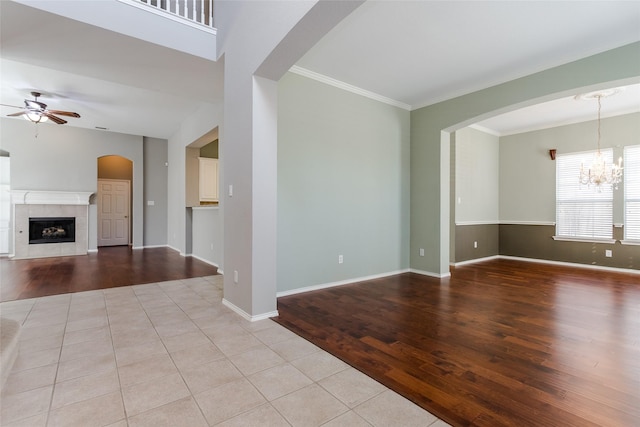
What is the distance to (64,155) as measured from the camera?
23.0ft

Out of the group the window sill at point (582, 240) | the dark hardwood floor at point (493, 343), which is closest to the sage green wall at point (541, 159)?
the window sill at point (582, 240)

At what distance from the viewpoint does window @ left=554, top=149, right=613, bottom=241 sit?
18.4 feet

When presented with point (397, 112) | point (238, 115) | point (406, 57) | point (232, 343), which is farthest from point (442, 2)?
point (232, 343)

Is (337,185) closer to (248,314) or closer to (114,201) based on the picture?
(248,314)

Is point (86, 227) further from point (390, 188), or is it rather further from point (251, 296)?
point (390, 188)

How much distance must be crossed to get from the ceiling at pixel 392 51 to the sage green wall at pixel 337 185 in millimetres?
388

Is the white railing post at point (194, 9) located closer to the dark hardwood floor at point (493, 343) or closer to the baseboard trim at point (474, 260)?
the dark hardwood floor at point (493, 343)

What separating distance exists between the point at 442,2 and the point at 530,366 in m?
3.01

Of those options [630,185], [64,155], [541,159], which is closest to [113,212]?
[64,155]

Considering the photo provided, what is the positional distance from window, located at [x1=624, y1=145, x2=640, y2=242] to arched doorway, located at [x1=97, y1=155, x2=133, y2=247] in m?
11.8

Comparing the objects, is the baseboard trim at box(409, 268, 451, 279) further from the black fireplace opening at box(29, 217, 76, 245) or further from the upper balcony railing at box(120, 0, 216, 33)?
the black fireplace opening at box(29, 217, 76, 245)

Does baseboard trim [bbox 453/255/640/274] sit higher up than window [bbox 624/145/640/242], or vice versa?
window [bbox 624/145/640/242]

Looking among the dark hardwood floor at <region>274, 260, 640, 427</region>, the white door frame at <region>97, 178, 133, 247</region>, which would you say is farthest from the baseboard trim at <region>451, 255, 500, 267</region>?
the white door frame at <region>97, 178, 133, 247</region>

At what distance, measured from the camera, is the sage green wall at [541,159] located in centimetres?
546
